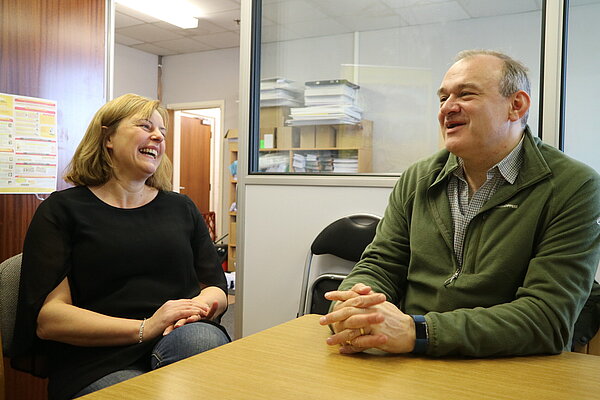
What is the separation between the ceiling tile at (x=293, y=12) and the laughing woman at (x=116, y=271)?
1.11 m

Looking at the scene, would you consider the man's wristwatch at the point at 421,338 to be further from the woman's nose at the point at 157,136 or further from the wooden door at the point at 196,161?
the wooden door at the point at 196,161

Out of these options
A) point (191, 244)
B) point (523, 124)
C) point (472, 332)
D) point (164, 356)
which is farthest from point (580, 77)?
point (164, 356)

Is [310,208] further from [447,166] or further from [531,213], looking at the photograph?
[531,213]

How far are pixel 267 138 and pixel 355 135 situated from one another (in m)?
0.45

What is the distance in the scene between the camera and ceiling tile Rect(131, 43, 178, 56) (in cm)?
719

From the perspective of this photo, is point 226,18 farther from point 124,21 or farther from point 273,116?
point 273,116

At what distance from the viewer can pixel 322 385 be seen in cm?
88

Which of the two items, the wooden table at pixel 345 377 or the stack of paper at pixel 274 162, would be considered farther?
the stack of paper at pixel 274 162

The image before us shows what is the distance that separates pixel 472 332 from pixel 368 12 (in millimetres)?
2079

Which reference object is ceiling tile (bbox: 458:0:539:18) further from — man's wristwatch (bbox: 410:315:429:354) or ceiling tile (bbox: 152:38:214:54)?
ceiling tile (bbox: 152:38:214:54)

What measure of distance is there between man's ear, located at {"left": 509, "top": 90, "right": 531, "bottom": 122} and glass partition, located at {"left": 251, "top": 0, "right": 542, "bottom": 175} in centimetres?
100

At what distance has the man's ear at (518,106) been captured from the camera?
4.85 ft

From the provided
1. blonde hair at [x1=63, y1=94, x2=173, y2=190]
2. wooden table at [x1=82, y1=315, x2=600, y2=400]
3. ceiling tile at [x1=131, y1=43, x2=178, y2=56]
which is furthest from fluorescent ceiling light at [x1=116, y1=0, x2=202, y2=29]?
wooden table at [x1=82, y1=315, x2=600, y2=400]

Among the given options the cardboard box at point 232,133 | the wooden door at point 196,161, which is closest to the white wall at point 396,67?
the cardboard box at point 232,133
